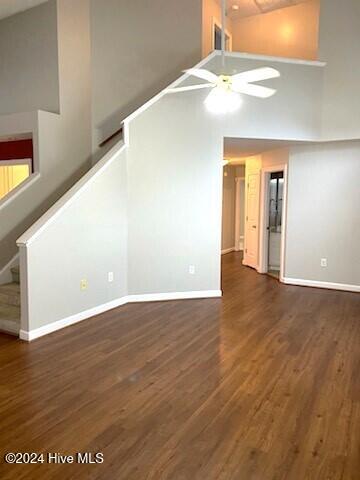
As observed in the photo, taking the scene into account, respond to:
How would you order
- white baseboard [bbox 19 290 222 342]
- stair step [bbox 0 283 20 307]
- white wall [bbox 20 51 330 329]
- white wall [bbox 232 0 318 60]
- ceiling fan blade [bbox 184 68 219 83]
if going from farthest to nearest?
white wall [bbox 232 0 318 60]
white wall [bbox 20 51 330 329]
stair step [bbox 0 283 20 307]
white baseboard [bbox 19 290 222 342]
ceiling fan blade [bbox 184 68 219 83]

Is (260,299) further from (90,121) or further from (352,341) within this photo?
(90,121)

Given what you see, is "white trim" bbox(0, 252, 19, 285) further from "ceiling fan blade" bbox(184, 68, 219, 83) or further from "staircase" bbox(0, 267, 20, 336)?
"ceiling fan blade" bbox(184, 68, 219, 83)

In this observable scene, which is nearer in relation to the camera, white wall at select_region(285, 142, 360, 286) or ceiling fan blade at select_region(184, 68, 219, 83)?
ceiling fan blade at select_region(184, 68, 219, 83)

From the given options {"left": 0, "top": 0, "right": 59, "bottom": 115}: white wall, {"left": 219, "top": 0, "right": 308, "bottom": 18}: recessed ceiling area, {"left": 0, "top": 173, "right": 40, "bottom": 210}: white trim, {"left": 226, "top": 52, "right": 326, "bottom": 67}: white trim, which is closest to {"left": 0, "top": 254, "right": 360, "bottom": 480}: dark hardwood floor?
{"left": 0, "top": 173, "right": 40, "bottom": 210}: white trim

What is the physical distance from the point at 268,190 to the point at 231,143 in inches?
71.9

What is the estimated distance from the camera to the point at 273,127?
549 centimetres

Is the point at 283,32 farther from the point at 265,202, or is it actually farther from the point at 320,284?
the point at 320,284

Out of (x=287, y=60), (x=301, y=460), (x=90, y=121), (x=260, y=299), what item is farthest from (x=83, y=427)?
(x=287, y=60)

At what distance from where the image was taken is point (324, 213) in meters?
6.15

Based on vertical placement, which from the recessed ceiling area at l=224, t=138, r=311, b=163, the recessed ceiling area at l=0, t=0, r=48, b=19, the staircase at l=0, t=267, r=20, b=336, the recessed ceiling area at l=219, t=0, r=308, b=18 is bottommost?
the staircase at l=0, t=267, r=20, b=336

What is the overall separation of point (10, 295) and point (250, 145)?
4.46m

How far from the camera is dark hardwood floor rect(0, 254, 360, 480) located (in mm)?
2068

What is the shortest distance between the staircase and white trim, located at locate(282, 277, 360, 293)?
4543mm

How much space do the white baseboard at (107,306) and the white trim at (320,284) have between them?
1662 millimetres
